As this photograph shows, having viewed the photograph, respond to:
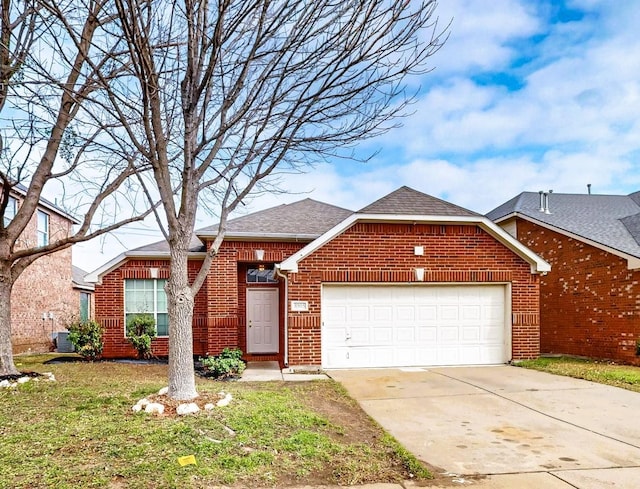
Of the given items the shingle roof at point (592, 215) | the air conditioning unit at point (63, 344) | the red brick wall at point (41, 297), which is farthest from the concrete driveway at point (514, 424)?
the air conditioning unit at point (63, 344)

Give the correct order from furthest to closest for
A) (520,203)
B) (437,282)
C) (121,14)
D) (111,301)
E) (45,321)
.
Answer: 1. (45,321)
2. (520,203)
3. (111,301)
4. (437,282)
5. (121,14)

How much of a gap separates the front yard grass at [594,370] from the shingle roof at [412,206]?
150 inches

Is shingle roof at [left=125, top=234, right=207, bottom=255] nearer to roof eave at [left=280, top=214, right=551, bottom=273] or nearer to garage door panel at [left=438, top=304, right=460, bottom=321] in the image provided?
roof eave at [left=280, top=214, right=551, bottom=273]

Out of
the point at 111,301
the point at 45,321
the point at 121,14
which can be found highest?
the point at 121,14

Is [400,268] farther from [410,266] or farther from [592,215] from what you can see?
[592,215]

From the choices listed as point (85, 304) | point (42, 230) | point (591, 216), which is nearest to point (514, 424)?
point (591, 216)

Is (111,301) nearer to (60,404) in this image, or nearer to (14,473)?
(60,404)

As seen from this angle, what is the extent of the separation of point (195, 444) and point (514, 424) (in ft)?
13.1

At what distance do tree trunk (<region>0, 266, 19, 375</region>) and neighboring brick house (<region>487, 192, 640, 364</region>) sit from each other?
13.5 m

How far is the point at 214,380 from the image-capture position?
31.2ft

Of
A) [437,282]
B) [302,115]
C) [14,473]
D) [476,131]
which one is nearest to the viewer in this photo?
[14,473]

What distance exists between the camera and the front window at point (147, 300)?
44.9ft

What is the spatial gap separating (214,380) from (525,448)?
240 inches

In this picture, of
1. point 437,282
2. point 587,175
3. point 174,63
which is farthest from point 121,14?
point 587,175
